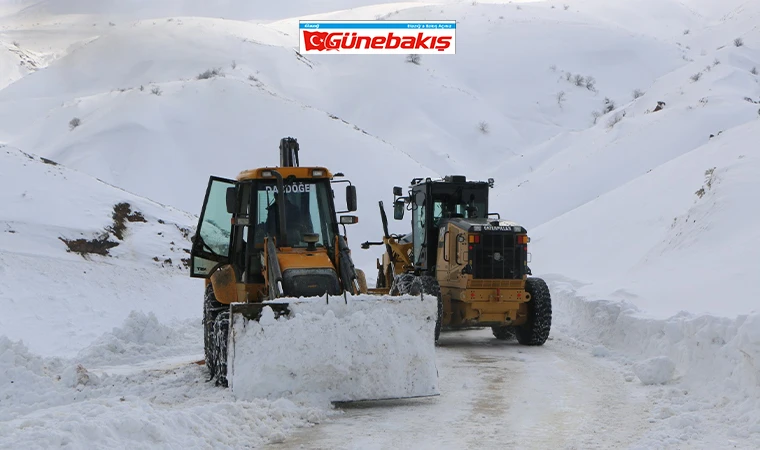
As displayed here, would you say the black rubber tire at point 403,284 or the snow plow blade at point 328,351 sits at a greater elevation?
the black rubber tire at point 403,284

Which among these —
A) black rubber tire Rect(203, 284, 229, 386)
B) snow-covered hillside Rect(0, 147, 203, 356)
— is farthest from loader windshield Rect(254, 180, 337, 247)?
snow-covered hillside Rect(0, 147, 203, 356)

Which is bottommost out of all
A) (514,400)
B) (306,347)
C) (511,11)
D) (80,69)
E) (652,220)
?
(514,400)

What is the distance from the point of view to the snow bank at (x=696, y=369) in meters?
6.72

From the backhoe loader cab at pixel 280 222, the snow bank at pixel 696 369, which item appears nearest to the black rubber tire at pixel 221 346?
the backhoe loader cab at pixel 280 222

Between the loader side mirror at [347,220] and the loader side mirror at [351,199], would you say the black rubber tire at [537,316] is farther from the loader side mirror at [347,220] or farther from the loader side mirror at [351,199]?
the loader side mirror at [351,199]

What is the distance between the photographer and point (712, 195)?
1652 centimetres

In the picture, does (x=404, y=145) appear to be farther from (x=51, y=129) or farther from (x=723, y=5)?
(x=723, y=5)

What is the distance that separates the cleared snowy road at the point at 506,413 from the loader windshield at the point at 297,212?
89.1 inches

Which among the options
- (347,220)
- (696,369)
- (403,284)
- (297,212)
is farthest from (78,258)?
(696,369)

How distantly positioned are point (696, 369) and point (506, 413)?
240 centimetres

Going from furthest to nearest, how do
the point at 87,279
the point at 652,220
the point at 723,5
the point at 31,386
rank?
the point at 723,5 < the point at 652,220 < the point at 87,279 < the point at 31,386

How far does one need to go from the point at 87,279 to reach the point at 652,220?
44.7 ft

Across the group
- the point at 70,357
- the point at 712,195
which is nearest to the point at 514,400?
the point at 70,357

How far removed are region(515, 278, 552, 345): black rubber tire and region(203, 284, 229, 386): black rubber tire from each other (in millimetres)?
4934
